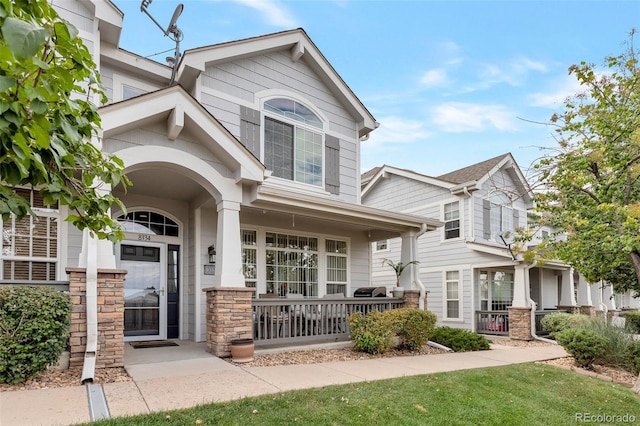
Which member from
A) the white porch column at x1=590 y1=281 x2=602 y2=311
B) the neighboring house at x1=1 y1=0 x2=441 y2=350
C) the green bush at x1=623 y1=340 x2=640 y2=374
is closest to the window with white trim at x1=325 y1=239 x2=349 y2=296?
the neighboring house at x1=1 y1=0 x2=441 y2=350

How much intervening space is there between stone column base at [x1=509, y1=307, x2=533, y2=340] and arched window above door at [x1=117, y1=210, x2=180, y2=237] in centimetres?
1005

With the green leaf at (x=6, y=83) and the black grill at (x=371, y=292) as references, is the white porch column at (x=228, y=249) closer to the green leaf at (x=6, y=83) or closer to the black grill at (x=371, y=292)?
the black grill at (x=371, y=292)

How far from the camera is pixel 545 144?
319 inches

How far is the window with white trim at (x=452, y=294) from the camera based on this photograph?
15.0m

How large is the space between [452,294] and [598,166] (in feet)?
27.5

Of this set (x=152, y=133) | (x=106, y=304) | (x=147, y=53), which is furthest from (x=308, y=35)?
(x=106, y=304)

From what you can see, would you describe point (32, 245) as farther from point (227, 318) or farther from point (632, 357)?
point (632, 357)

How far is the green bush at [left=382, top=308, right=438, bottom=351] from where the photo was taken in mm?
8695

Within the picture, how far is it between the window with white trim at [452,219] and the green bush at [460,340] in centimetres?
565

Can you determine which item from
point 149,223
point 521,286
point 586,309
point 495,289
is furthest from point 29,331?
point 586,309

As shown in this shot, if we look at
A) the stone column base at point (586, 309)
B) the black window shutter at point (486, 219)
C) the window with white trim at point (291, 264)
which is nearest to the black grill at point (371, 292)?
the window with white trim at point (291, 264)

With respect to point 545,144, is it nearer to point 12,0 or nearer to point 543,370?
point 543,370

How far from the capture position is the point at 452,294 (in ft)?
50.0

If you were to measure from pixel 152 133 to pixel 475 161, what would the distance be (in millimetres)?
13481
